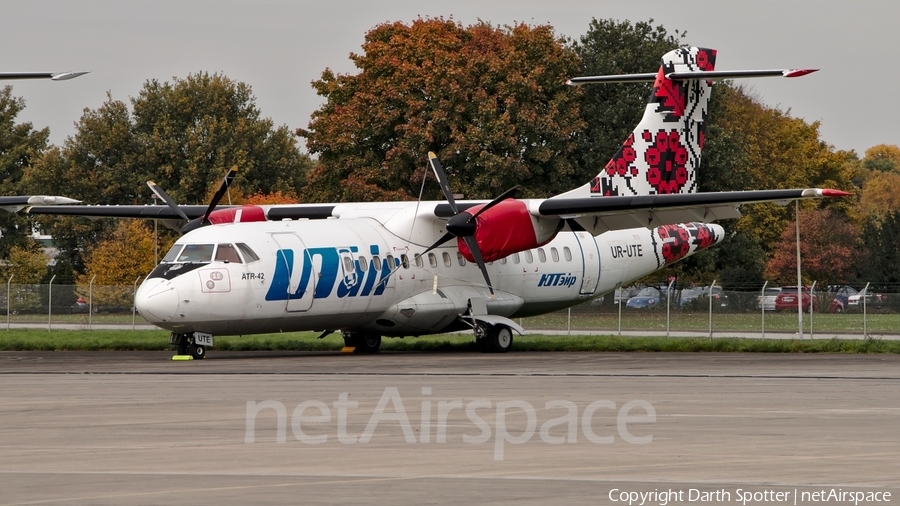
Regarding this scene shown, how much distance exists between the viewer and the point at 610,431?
36.0 ft

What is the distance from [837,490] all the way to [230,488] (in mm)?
3754

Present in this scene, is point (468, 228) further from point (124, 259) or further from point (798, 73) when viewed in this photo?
point (124, 259)

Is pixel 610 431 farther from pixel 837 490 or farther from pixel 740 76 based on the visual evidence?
pixel 740 76

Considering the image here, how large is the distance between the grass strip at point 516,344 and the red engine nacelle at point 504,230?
3423 millimetres

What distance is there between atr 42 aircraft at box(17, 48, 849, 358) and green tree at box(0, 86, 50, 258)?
48.9 m

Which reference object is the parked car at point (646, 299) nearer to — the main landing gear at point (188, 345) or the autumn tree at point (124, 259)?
the main landing gear at point (188, 345)

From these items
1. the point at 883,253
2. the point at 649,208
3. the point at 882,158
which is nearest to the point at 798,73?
the point at 649,208

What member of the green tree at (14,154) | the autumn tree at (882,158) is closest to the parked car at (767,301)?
the green tree at (14,154)

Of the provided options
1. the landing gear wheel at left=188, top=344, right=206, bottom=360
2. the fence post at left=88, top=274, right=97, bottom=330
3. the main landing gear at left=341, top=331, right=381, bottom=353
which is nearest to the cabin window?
the landing gear wheel at left=188, top=344, right=206, bottom=360

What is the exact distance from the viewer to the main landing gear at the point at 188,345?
76.4 feet

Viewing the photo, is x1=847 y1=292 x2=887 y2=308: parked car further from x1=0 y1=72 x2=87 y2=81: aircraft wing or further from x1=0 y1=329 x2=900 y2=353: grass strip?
x1=0 y1=72 x2=87 y2=81: aircraft wing

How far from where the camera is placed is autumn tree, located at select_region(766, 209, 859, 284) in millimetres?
70250

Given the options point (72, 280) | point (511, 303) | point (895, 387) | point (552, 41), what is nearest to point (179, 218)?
point (511, 303)

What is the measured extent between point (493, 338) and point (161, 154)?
161ft
